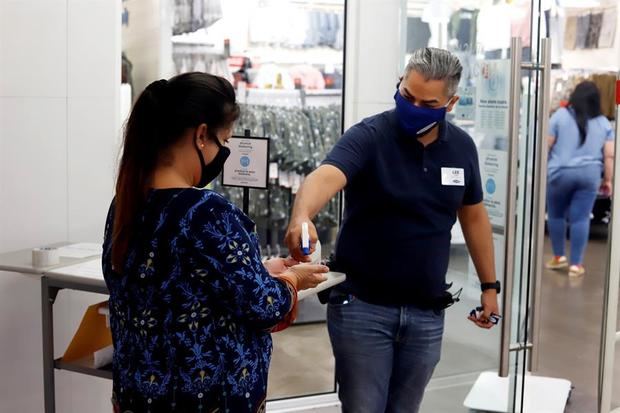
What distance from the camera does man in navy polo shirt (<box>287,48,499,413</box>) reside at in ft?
8.25

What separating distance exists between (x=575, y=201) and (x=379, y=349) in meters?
6.04

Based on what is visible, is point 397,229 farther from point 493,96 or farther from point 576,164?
point 576,164

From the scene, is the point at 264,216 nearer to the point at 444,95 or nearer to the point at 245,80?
the point at 245,80

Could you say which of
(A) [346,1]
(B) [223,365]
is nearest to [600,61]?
(A) [346,1]

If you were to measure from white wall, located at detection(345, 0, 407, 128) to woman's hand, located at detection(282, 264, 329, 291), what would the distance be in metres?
2.17

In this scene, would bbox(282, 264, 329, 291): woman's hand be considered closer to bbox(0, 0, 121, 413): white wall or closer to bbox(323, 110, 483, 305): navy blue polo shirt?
bbox(323, 110, 483, 305): navy blue polo shirt

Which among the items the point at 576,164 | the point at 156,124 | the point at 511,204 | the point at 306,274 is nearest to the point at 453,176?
the point at 511,204

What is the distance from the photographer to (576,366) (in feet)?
17.5

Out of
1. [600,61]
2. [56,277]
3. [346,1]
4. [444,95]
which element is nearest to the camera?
[444,95]

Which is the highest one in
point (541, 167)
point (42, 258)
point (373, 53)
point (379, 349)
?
point (373, 53)

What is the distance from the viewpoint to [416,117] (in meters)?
2.50

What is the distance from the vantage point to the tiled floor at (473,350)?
375cm

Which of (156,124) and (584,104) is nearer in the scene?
(156,124)

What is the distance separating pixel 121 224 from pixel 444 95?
1.14 m
